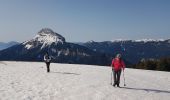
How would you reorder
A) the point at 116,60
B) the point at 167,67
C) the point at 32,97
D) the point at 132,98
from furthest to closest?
1. the point at 167,67
2. the point at 116,60
3. the point at 132,98
4. the point at 32,97

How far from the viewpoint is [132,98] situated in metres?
16.9

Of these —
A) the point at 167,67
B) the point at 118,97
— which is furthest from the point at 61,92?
the point at 167,67

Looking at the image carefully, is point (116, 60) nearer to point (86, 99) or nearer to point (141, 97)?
point (141, 97)

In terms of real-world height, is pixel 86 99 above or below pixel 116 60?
below

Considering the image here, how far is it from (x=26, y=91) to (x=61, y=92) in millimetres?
2014

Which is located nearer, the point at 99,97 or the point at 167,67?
the point at 99,97

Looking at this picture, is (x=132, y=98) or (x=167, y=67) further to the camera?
(x=167, y=67)

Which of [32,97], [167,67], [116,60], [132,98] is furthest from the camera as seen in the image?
[167,67]

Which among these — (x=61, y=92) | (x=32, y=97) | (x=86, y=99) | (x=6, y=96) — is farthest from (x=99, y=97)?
(x=6, y=96)

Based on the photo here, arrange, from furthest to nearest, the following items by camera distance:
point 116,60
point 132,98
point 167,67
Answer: point 167,67, point 116,60, point 132,98

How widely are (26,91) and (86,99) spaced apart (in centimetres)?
385

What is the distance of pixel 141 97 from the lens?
1744 cm

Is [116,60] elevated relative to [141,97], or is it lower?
elevated

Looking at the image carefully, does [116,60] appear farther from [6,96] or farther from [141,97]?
[6,96]
